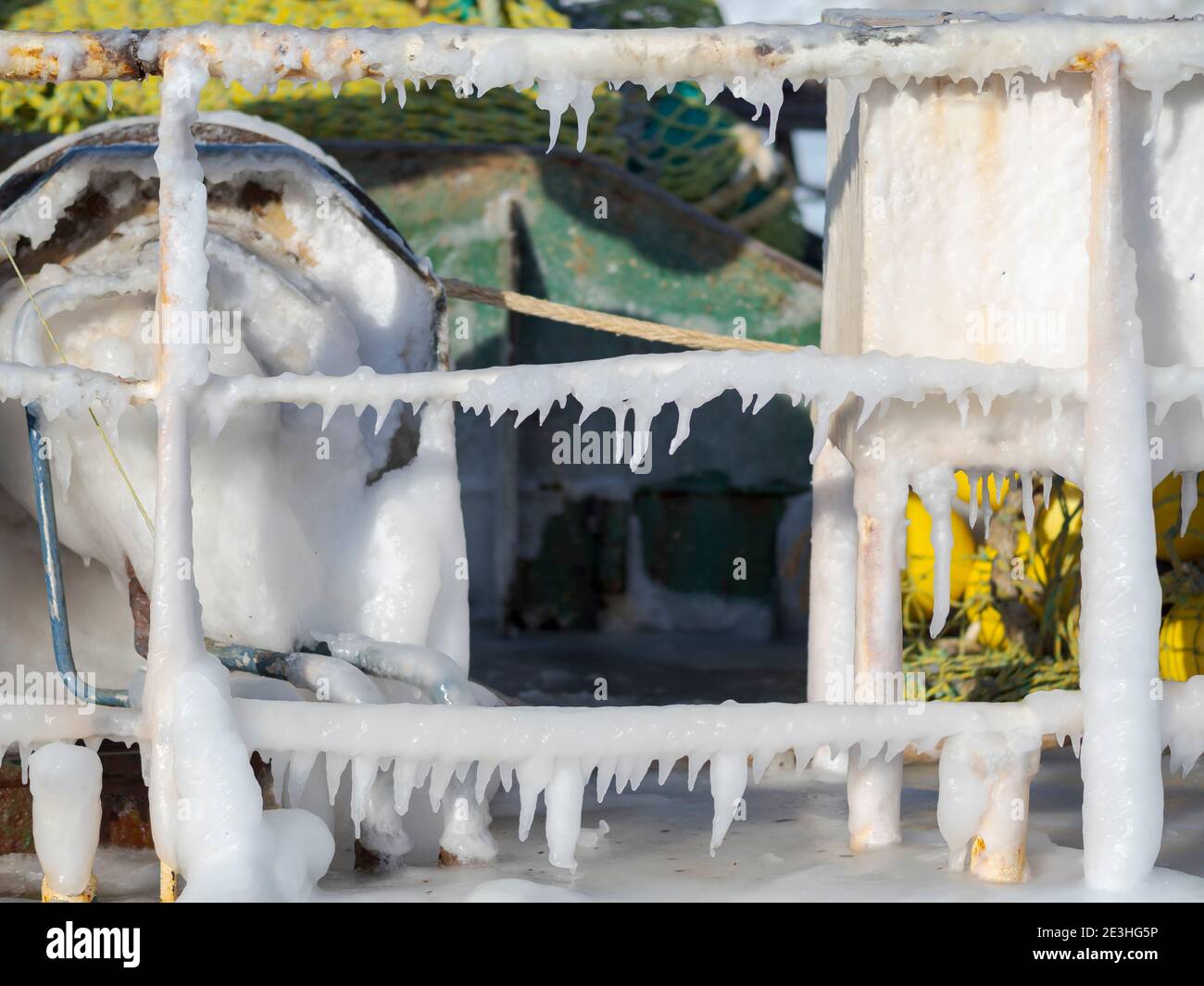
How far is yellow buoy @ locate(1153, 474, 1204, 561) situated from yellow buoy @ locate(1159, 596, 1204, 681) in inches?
6.1

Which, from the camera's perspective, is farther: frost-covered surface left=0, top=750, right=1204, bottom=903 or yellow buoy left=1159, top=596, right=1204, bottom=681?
yellow buoy left=1159, top=596, right=1204, bottom=681

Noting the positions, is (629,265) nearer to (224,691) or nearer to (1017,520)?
(1017,520)

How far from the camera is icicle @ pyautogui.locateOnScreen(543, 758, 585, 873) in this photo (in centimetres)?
193

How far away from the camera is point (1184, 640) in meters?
3.62

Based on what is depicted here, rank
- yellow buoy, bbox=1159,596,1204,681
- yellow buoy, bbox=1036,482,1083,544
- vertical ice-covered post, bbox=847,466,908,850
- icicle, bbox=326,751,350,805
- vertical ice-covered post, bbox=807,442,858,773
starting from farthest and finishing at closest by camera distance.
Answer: yellow buoy, bbox=1036,482,1083,544 → yellow buoy, bbox=1159,596,1204,681 → vertical ice-covered post, bbox=807,442,858,773 → vertical ice-covered post, bbox=847,466,908,850 → icicle, bbox=326,751,350,805

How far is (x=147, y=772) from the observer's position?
6.61 ft

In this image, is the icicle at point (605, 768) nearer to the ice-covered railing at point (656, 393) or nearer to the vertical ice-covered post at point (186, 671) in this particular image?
the ice-covered railing at point (656, 393)

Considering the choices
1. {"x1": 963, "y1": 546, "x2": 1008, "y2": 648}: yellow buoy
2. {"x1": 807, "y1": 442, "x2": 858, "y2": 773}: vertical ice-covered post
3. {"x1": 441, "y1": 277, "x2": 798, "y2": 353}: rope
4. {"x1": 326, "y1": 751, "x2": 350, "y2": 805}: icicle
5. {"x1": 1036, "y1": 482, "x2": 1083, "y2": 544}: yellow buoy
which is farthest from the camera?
{"x1": 963, "y1": 546, "x2": 1008, "y2": 648}: yellow buoy

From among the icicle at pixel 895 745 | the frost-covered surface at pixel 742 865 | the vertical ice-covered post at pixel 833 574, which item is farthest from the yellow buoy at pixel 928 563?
the icicle at pixel 895 745

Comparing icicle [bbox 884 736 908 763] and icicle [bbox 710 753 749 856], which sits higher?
icicle [bbox 884 736 908 763]

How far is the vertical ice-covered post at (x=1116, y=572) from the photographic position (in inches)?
73.1

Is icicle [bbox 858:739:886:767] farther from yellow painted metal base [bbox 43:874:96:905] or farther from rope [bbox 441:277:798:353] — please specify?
rope [bbox 441:277:798:353]

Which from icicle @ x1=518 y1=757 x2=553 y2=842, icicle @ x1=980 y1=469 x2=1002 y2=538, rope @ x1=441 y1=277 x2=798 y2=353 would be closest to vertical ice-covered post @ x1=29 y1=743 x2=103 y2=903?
icicle @ x1=518 y1=757 x2=553 y2=842
